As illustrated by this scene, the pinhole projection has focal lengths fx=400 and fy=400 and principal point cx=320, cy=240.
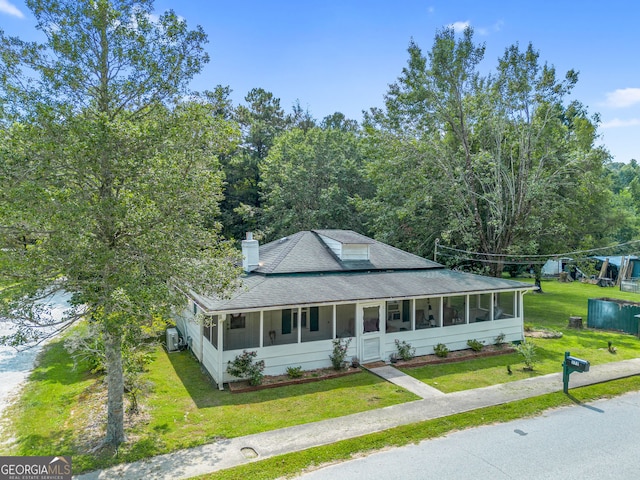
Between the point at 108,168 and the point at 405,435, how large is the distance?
7.63 m

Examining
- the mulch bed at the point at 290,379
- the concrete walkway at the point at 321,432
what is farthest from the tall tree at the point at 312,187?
the concrete walkway at the point at 321,432

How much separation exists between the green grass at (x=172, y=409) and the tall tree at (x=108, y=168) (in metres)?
0.82

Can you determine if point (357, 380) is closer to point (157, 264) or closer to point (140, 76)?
point (157, 264)

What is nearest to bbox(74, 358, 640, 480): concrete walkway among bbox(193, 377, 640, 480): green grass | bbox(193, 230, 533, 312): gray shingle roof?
bbox(193, 377, 640, 480): green grass

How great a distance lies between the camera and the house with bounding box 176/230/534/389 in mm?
11523

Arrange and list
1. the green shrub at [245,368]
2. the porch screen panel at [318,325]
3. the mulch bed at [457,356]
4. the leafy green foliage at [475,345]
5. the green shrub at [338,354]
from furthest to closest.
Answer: the leafy green foliage at [475,345], the porch screen panel at [318,325], the mulch bed at [457,356], the green shrub at [338,354], the green shrub at [245,368]

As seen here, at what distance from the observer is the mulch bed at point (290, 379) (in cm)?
1062

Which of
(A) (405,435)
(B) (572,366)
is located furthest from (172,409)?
(B) (572,366)

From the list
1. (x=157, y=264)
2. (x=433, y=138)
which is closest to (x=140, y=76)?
(x=157, y=264)

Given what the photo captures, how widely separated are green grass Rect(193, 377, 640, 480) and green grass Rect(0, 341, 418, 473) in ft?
4.66

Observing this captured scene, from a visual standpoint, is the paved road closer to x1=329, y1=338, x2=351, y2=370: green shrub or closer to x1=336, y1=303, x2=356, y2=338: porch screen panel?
x1=329, y1=338, x2=351, y2=370: green shrub

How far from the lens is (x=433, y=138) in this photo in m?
22.7

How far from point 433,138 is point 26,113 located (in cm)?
1985

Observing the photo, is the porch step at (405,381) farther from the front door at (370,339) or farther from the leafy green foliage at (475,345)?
the leafy green foliage at (475,345)
